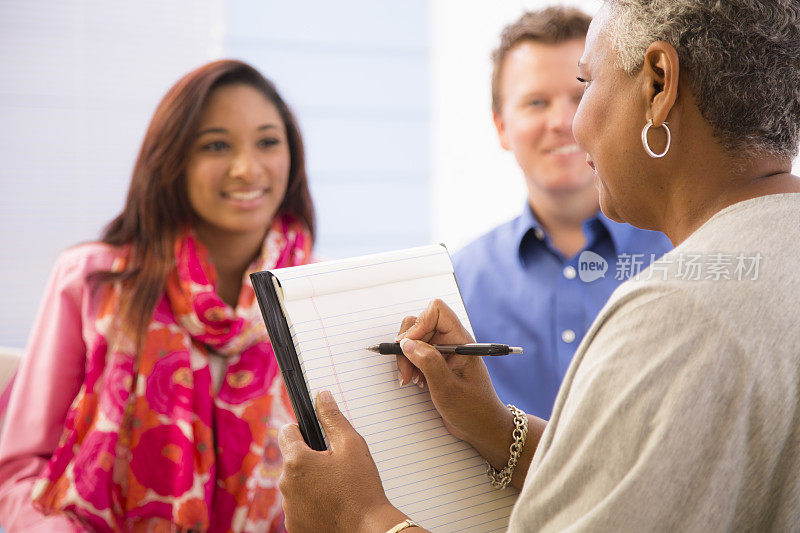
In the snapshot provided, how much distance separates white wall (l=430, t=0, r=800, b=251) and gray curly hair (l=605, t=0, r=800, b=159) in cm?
313

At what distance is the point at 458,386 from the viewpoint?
942 millimetres

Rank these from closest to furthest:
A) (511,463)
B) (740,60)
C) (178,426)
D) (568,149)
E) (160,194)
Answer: (740,60), (511,463), (568,149), (178,426), (160,194)

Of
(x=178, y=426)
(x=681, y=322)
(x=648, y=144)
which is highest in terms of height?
(x=648, y=144)

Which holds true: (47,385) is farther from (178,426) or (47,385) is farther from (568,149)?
(568,149)

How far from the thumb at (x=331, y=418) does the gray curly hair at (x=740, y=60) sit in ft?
1.69

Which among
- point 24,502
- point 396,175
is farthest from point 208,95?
point 396,175

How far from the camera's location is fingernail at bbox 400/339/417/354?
91cm

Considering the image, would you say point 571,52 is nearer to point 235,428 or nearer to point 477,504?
point 477,504

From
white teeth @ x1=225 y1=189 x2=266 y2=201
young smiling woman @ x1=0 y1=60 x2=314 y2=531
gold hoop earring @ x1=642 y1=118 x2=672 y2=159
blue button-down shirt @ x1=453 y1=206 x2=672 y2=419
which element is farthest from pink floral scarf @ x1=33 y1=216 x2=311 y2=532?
gold hoop earring @ x1=642 y1=118 x2=672 y2=159

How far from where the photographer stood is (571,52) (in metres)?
1.58

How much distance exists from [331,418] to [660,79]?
521 millimetres

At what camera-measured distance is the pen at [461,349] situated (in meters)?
0.90

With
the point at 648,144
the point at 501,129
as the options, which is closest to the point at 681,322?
the point at 648,144

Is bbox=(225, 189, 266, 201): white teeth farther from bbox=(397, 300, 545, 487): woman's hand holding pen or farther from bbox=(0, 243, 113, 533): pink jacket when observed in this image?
bbox=(397, 300, 545, 487): woman's hand holding pen
